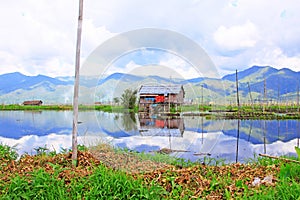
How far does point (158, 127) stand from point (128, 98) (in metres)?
0.65

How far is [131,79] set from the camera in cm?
406

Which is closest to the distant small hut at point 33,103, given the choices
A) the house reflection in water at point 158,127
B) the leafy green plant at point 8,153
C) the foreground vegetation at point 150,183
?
the leafy green plant at point 8,153

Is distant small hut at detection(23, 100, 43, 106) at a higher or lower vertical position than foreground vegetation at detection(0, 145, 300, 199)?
higher

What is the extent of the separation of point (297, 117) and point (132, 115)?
13458 millimetres

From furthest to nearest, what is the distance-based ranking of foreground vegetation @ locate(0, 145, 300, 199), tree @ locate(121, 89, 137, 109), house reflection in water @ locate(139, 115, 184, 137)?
house reflection in water @ locate(139, 115, 184, 137)
tree @ locate(121, 89, 137, 109)
foreground vegetation @ locate(0, 145, 300, 199)

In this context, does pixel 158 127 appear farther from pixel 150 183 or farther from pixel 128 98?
pixel 150 183

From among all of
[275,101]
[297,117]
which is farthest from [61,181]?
[275,101]

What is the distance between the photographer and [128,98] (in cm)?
424

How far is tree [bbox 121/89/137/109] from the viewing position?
165 inches

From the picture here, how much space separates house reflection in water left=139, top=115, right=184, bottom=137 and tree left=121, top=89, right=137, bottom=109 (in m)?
0.24

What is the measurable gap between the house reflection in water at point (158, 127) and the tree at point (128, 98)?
24 cm

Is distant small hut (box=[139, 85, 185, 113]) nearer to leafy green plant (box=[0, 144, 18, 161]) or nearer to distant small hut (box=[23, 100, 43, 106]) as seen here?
leafy green plant (box=[0, 144, 18, 161])

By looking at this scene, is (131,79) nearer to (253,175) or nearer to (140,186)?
(140,186)

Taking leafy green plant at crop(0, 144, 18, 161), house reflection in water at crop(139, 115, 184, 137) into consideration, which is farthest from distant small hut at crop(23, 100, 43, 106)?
house reflection in water at crop(139, 115, 184, 137)
